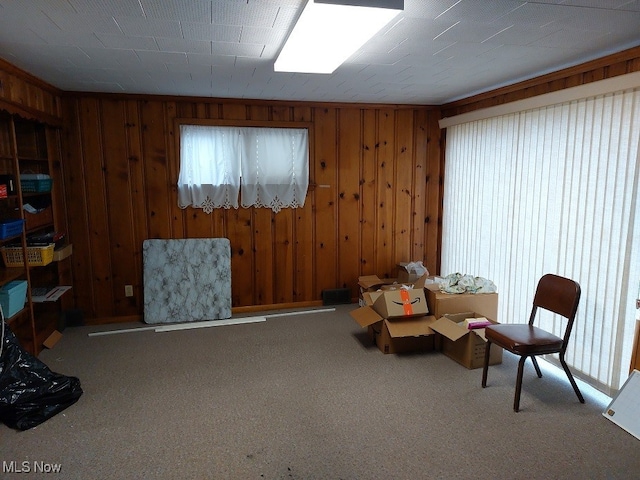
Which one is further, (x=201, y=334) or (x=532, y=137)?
(x=201, y=334)

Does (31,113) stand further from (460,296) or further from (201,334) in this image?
(460,296)

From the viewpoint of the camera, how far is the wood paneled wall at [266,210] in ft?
13.4

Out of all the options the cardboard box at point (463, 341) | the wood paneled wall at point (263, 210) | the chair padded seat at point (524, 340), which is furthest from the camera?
the wood paneled wall at point (263, 210)

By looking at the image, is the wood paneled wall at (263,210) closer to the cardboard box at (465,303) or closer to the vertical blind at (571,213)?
the vertical blind at (571,213)

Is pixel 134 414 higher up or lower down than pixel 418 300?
lower down

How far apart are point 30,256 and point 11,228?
428 millimetres

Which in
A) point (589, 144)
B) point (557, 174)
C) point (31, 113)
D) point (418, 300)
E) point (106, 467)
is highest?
point (31, 113)

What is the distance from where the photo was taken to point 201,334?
3.94 metres

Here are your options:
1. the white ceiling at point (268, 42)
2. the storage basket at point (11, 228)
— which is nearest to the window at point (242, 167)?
the white ceiling at point (268, 42)

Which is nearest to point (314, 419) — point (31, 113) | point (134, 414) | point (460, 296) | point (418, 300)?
point (134, 414)

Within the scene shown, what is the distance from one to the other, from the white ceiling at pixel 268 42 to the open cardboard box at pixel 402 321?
177cm

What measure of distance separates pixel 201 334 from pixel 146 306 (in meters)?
0.72

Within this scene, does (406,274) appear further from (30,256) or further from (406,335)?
(30,256)

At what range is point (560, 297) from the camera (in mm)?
2770
